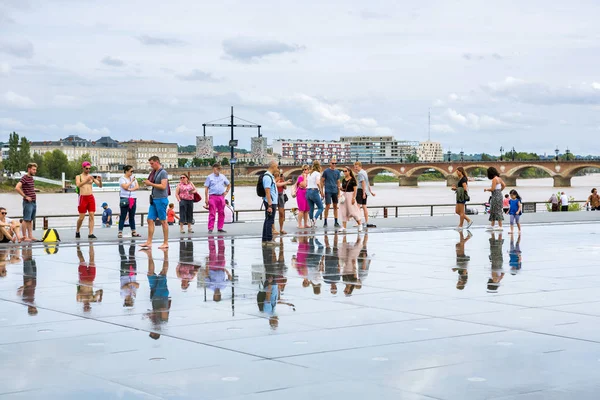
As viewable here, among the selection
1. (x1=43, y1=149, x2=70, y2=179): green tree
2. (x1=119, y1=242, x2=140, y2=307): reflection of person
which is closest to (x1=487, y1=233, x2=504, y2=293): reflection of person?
(x1=119, y1=242, x2=140, y2=307): reflection of person

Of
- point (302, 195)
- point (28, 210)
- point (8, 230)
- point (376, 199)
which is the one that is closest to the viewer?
point (28, 210)

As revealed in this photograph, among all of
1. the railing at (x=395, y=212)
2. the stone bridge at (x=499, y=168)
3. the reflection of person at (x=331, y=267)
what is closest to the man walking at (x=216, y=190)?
the reflection of person at (x=331, y=267)

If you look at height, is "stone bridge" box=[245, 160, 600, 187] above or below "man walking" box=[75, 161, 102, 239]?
above

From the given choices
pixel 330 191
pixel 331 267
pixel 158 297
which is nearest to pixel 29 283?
pixel 158 297

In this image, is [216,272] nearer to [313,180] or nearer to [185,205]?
[185,205]

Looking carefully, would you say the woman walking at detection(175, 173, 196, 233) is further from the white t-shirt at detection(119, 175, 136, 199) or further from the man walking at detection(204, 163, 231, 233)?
the white t-shirt at detection(119, 175, 136, 199)

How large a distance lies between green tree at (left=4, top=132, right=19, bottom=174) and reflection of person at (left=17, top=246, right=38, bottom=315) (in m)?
161

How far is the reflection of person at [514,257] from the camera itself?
13.1 meters

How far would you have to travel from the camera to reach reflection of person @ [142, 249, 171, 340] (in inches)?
333

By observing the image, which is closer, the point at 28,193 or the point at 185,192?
the point at 28,193

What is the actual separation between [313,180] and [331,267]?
28.2ft

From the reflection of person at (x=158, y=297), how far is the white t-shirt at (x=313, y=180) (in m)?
7.96

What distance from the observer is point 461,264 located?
13.8 meters

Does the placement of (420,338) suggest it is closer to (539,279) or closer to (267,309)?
(267,309)
